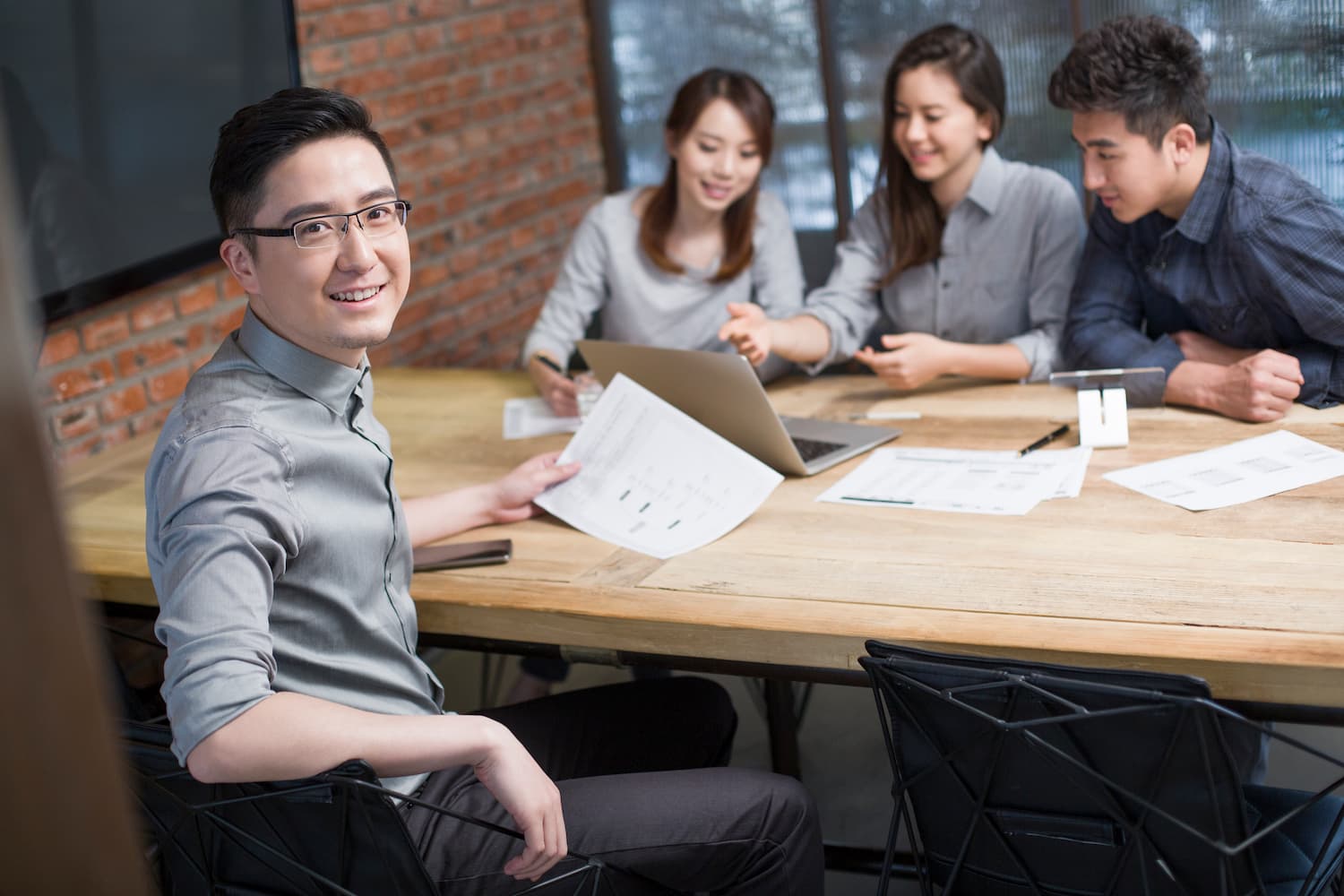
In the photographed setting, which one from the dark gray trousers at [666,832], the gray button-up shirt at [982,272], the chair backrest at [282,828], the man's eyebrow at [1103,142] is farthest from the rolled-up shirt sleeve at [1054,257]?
the chair backrest at [282,828]

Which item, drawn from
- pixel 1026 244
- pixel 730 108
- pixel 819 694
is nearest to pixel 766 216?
pixel 730 108

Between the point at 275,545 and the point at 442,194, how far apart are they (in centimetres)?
243

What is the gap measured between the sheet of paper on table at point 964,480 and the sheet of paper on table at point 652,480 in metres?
0.15

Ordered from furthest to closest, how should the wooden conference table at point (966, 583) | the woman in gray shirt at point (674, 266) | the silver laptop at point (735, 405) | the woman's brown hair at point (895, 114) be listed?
the woman in gray shirt at point (674, 266)
the woman's brown hair at point (895, 114)
the silver laptop at point (735, 405)
the wooden conference table at point (966, 583)

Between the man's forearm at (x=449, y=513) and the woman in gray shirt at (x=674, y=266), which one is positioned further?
the woman in gray shirt at (x=674, y=266)

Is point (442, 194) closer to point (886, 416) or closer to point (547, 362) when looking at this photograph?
point (547, 362)

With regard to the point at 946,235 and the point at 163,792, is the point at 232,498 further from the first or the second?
the point at 946,235

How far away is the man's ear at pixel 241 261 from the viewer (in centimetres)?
139

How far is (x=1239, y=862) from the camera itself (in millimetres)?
1192

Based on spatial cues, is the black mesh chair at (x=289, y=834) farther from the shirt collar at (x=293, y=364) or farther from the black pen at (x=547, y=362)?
the black pen at (x=547, y=362)

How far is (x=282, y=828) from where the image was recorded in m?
1.26

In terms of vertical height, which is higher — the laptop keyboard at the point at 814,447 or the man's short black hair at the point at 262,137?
the man's short black hair at the point at 262,137

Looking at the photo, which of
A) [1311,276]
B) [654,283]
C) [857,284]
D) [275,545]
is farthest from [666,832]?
[654,283]

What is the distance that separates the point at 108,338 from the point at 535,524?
3.90 ft
